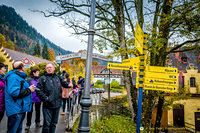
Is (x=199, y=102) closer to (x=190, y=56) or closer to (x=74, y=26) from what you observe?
(x=190, y=56)

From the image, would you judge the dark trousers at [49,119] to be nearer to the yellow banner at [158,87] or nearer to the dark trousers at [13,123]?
the dark trousers at [13,123]

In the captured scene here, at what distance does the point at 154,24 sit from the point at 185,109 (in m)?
17.4

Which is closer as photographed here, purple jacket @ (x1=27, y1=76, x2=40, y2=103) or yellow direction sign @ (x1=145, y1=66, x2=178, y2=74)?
yellow direction sign @ (x1=145, y1=66, x2=178, y2=74)

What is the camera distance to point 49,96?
326cm

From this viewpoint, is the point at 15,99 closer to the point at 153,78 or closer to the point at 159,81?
the point at 153,78

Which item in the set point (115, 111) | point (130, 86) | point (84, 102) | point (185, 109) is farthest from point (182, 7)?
point (185, 109)

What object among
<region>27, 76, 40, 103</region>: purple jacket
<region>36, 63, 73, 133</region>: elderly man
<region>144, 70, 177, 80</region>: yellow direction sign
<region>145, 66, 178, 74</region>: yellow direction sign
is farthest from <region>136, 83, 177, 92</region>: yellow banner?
<region>27, 76, 40, 103</region>: purple jacket

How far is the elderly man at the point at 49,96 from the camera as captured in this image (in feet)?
10.6

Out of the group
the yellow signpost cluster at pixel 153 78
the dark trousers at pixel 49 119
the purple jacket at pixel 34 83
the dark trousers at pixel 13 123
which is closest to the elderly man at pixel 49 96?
the dark trousers at pixel 49 119

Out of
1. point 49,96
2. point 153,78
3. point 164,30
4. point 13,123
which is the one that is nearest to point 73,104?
point 49,96

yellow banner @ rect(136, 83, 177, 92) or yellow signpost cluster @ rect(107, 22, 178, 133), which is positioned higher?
yellow signpost cluster @ rect(107, 22, 178, 133)

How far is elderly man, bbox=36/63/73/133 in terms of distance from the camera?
3235 millimetres

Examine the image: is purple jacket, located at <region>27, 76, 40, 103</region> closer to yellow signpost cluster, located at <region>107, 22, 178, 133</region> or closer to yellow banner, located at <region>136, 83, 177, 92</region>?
yellow signpost cluster, located at <region>107, 22, 178, 133</region>

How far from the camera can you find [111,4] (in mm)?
7297
